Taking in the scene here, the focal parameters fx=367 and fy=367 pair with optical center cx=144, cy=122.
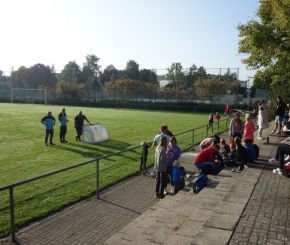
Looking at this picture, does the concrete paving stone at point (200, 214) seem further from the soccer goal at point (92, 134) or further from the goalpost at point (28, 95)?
the goalpost at point (28, 95)

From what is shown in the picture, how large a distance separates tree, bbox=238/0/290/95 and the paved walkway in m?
7.76

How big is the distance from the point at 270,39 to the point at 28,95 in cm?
6124

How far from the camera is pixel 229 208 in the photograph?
21.9ft

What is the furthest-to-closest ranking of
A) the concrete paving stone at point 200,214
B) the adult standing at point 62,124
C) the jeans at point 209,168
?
the adult standing at point 62,124 → the jeans at point 209,168 → the concrete paving stone at point 200,214

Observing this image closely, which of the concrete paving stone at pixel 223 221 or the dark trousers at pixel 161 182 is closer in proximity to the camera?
the concrete paving stone at pixel 223 221

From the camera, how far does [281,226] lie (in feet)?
19.2

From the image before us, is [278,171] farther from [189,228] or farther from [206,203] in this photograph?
[189,228]

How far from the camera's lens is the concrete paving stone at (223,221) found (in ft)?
19.1

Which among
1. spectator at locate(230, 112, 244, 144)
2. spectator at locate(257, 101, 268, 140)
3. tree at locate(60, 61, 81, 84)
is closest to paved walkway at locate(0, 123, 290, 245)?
spectator at locate(230, 112, 244, 144)

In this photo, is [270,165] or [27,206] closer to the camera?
[27,206]

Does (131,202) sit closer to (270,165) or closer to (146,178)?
(146,178)

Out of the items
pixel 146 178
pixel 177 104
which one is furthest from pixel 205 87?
pixel 146 178

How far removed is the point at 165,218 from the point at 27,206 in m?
3.66

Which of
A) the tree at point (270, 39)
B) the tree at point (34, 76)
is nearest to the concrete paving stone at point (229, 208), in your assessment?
the tree at point (270, 39)
